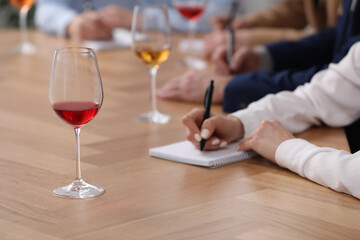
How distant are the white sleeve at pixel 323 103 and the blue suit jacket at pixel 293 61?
0.67ft

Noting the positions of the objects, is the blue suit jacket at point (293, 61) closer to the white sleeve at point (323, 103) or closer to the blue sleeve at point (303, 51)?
the blue sleeve at point (303, 51)

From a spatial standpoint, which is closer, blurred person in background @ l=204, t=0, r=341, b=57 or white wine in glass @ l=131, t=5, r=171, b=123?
white wine in glass @ l=131, t=5, r=171, b=123

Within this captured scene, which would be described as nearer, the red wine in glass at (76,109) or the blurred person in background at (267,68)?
the red wine in glass at (76,109)

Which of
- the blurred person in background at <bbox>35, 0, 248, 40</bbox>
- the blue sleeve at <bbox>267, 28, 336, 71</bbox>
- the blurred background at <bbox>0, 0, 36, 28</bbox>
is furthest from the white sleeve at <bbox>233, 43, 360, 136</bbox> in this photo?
the blurred background at <bbox>0, 0, 36, 28</bbox>

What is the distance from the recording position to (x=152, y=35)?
1786 mm

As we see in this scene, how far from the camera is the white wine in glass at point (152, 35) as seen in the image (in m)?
1.79

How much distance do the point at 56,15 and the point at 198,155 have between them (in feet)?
6.61

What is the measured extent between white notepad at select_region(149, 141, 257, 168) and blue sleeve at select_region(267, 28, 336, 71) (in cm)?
104

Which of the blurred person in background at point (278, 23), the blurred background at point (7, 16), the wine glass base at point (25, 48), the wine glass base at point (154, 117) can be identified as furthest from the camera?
the blurred background at point (7, 16)

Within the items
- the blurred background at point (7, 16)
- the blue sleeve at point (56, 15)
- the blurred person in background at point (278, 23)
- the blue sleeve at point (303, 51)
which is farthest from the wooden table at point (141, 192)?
the blurred background at point (7, 16)

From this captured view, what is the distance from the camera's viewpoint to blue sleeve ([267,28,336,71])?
96.2 inches

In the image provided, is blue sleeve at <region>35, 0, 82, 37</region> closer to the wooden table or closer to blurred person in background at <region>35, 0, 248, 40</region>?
blurred person in background at <region>35, 0, 248, 40</region>

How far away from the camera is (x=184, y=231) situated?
1.01 m

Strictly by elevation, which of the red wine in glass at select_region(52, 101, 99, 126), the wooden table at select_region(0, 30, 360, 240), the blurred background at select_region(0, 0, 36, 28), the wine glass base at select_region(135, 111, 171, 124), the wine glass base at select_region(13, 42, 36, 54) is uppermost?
the blurred background at select_region(0, 0, 36, 28)
